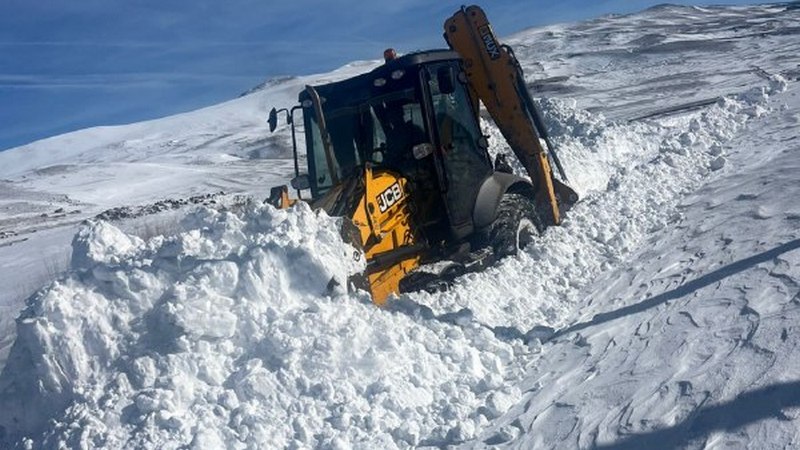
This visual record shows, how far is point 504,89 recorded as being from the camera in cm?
955

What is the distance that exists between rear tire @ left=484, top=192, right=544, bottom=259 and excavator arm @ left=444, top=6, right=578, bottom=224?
0.53m

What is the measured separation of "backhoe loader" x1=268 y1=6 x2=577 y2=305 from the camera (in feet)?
23.3

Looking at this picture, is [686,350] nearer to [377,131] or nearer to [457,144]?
[457,144]

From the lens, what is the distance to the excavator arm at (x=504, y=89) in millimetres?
9492

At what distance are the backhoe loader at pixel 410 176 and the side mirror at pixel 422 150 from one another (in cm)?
1

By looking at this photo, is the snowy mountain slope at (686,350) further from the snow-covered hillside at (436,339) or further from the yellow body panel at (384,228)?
the yellow body panel at (384,228)

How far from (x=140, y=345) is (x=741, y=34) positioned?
2023 inches

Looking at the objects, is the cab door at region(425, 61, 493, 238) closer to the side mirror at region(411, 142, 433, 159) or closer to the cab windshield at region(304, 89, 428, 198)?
the side mirror at region(411, 142, 433, 159)

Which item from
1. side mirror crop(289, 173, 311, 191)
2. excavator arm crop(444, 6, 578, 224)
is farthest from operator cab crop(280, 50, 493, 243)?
excavator arm crop(444, 6, 578, 224)

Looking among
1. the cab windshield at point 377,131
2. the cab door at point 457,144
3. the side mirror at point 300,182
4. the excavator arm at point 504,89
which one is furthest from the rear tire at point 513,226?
the side mirror at point 300,182

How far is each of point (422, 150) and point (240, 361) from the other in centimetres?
314

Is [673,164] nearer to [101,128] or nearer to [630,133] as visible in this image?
[630,133]

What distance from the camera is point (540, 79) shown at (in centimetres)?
4678

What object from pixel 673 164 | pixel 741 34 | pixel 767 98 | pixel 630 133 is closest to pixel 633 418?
pixel 673 164
